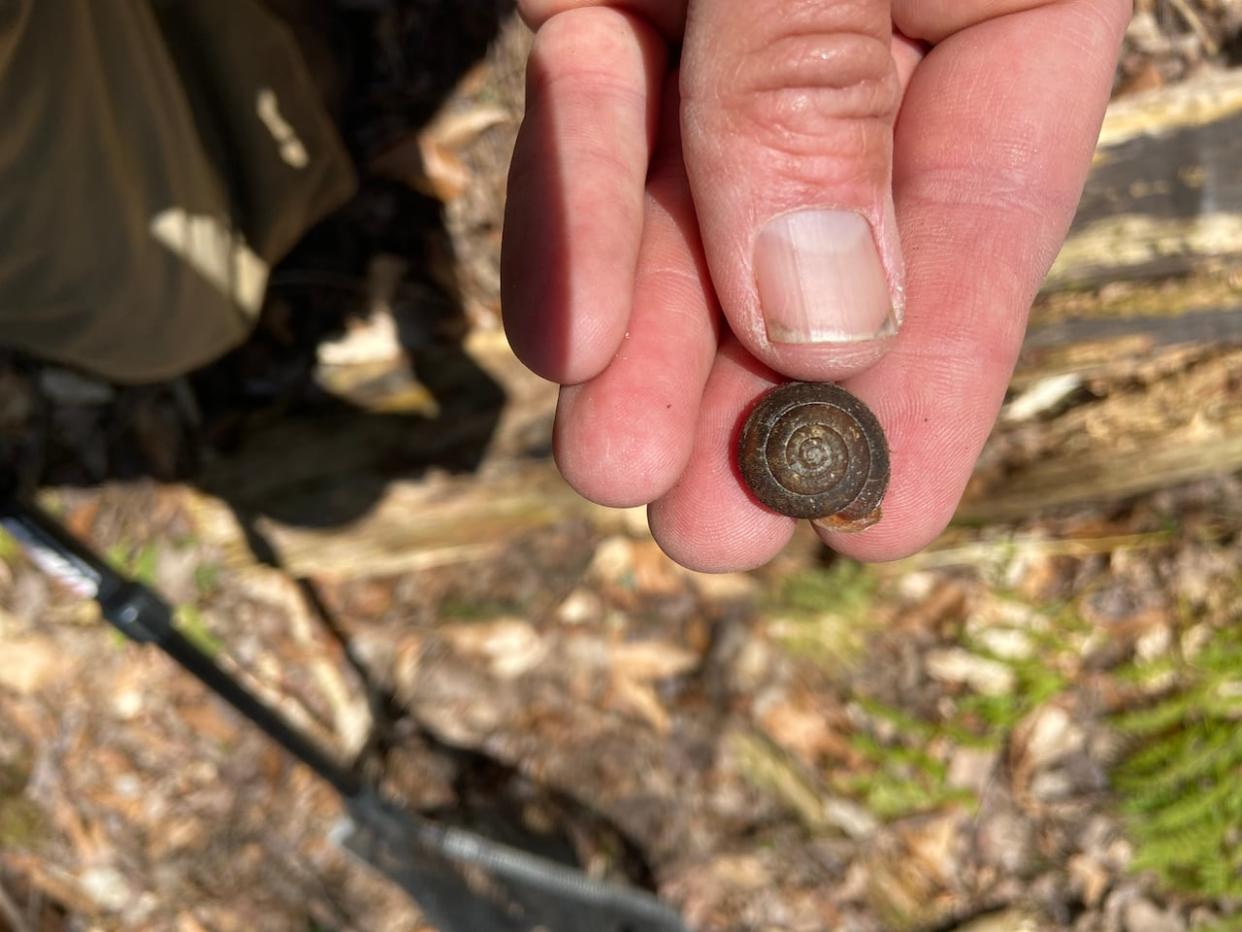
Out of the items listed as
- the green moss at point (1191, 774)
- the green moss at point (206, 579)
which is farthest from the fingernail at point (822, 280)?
the green moss at point (206, 579)

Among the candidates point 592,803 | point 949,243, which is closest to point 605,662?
point 592,803

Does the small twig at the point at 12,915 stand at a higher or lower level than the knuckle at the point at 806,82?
lower

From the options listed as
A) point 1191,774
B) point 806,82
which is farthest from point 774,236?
point 1191,774

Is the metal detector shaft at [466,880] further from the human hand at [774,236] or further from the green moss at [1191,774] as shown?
the green moss at [1191,774]

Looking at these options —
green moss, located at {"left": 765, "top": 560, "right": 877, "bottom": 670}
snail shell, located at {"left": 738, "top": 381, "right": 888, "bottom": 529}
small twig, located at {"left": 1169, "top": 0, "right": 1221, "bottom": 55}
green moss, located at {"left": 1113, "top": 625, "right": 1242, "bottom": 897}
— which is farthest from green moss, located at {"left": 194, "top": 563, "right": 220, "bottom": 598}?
small twig, located at {"left": 1169, "top": 0, "right": 1221, "bottom": 55}

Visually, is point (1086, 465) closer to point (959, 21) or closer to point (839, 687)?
point (839, 687)

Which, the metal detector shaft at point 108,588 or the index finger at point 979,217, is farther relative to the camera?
the metal detector shaft at point 108,588

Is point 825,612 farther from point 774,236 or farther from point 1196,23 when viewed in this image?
point 1196,23
